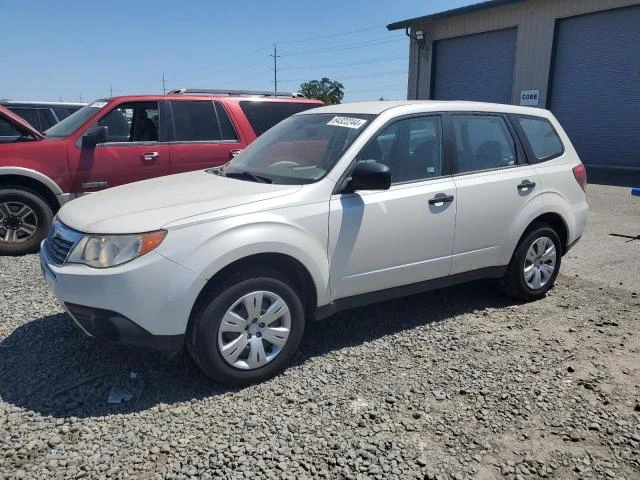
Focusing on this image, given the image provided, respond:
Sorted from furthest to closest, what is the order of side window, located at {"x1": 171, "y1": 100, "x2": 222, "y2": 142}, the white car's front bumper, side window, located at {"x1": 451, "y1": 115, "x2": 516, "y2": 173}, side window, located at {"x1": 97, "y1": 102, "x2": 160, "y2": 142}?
1. side window, located at {"x1": 171, "y1": 100, "x2": 222, "y2": 142}
2. side window, located at {"x1": 97, "y1": 102, "x2": 160, "y2": 142}
3. side window, located at {"x1": 451, "y1": 115, "x2": 516, "y2": 173}
4. the white car's front bumper

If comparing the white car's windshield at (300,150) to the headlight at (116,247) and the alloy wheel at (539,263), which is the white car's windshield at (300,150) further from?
the alloy wheel at (539,263)

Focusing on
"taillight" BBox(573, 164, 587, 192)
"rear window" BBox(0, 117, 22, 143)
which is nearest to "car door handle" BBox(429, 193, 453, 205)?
"taillight" BBox(573, 164, 587, 192)

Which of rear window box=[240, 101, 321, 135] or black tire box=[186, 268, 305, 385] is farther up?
rear window box=[240, 101, 321, 135]

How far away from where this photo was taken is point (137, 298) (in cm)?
299

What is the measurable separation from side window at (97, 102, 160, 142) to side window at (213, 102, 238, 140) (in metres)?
0.78

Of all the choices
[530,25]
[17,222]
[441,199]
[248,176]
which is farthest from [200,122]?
[530,25]

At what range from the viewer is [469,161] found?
438 centimetres

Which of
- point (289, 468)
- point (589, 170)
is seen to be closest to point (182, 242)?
point (289, 468)

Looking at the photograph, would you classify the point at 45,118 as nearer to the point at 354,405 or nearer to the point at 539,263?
the point at 539,263

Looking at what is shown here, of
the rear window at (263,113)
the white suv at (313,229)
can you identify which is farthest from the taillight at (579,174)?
the rear window at (263,113)

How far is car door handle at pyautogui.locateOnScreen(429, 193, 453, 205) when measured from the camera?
4023mm

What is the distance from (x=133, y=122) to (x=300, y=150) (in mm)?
3576

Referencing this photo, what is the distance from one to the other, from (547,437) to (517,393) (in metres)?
0.44

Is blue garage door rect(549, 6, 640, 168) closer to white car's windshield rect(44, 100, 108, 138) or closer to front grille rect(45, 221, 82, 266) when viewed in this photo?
white car's windshield rect(44, 100, 108, 138)
